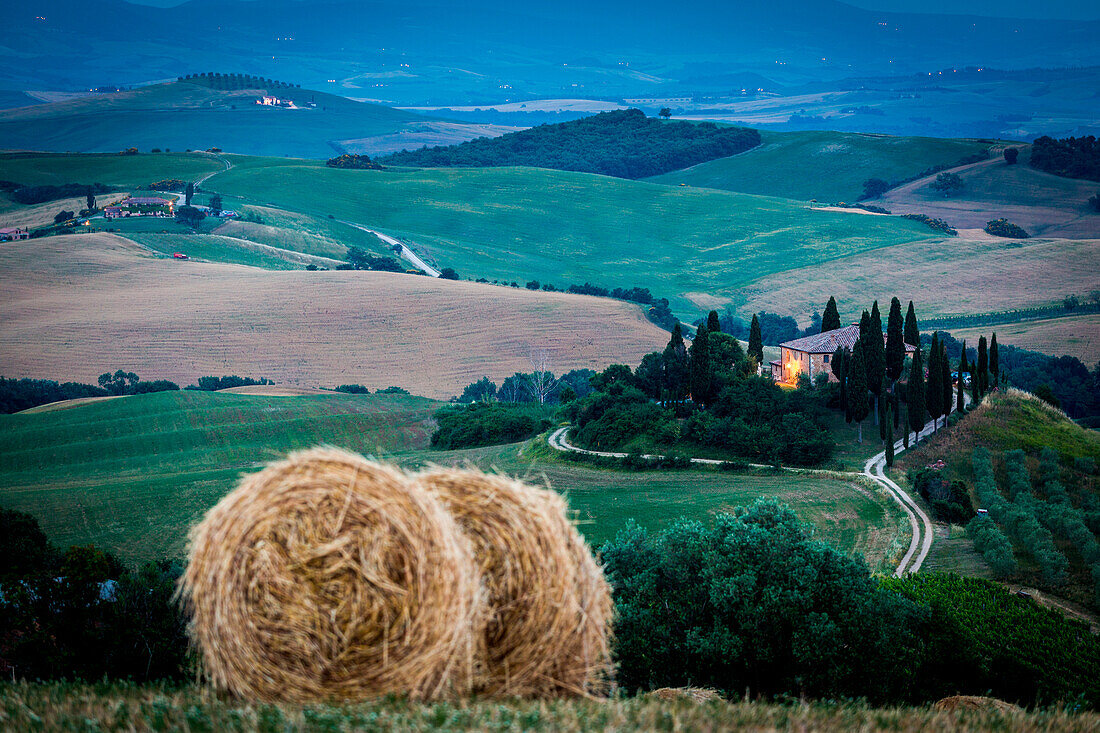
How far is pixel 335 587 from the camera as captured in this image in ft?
26.5

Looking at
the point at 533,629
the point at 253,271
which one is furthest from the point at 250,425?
the point at 533,629

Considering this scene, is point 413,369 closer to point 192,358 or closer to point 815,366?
point 192,358

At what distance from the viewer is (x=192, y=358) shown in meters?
86.6

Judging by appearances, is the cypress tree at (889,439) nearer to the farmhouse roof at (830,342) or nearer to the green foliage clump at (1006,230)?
the farmhouse roof at (830,342)

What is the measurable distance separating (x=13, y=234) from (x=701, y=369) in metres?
107

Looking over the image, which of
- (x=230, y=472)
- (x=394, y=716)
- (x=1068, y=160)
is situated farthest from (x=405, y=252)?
(x=394, y=716)

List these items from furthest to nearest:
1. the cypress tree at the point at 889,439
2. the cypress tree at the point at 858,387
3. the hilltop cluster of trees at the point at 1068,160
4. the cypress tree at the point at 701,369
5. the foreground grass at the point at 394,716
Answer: the hilltop cluster of trees at the point at 1068,160, the cypress tree at the point at 701,369, the cypress tree at the point at 858,387, the cypress tree at the point at 889,439, the foreground grass at the point at 394,716

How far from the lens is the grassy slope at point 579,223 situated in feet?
455

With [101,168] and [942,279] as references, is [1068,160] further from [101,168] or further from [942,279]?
[101,168]

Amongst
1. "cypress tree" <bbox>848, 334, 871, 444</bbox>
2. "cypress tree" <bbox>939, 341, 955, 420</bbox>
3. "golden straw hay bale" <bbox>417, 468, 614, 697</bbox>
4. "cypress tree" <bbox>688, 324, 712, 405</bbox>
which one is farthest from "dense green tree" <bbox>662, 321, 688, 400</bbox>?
"golden straw hay bale" <bbox>417, 468, 614, 697</bbox>

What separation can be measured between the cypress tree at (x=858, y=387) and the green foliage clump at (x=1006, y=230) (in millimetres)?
109973

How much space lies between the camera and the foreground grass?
7.23 metres

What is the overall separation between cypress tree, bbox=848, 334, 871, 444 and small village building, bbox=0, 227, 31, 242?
367 ft

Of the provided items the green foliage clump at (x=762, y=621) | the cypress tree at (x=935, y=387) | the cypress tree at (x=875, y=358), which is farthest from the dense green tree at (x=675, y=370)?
the green foliage clump at (x=762, y=621)
